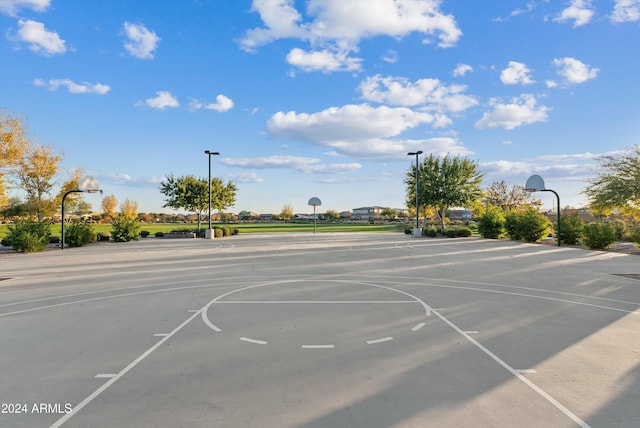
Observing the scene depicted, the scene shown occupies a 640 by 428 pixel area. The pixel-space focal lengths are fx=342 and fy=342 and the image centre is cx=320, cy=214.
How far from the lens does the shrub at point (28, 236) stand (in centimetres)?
2088

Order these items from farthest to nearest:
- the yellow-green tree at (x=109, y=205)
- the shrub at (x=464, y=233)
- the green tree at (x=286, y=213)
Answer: the green tree at (x=286, y=213) < the yellow-green tree at (x=109, y=205) < the shrub at (x=464, y=233)

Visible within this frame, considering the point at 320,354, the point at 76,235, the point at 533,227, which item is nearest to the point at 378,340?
the point at 320,354

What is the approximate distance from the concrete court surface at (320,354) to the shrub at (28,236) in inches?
529

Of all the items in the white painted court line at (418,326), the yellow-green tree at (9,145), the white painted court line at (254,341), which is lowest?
the white painted court line at (254,341)

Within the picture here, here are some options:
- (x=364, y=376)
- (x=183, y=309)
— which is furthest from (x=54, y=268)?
(x=364, y=376)

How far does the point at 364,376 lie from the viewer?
4.31 metres

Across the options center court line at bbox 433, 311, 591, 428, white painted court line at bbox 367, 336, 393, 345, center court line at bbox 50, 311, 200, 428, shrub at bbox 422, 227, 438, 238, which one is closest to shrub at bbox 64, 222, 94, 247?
center court line at bbox 50, 311, 200, 428

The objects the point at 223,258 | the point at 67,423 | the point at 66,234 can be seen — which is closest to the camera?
the point at 67,423

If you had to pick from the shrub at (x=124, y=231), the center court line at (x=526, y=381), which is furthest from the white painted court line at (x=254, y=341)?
the shrub at (x=124, y=231)

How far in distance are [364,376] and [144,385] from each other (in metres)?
2.68

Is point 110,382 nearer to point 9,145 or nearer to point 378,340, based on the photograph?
point 378,340

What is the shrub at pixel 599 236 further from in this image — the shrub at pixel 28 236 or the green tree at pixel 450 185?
the shrub at pixel 28 236

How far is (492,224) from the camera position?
1169 inches

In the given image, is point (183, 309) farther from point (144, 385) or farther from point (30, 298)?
point (30, 298)
